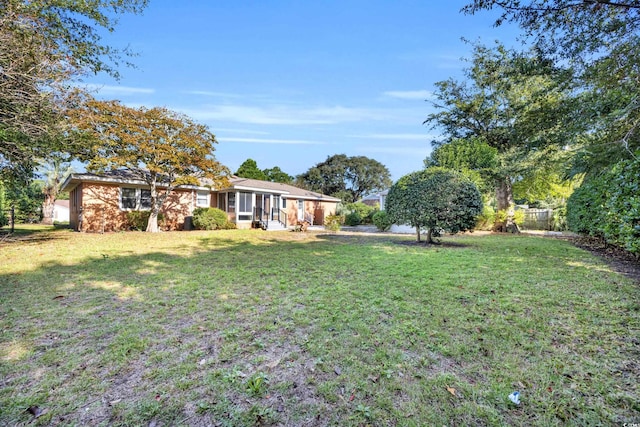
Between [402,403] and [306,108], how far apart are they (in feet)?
51.7

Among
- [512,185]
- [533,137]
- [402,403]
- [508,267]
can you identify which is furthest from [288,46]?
[512,185]

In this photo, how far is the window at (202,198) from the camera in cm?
1864

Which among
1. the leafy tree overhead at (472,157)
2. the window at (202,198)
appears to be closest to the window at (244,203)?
the window at (202,198)

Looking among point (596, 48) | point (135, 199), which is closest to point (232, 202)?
point (135, 199)

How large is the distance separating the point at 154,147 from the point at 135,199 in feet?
13.5

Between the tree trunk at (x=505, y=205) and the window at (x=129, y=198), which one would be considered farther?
the tree trunk at (x=505, y=205)

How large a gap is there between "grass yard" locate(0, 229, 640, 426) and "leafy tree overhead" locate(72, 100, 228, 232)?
8.99 metres

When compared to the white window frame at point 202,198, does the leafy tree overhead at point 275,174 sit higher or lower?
higher

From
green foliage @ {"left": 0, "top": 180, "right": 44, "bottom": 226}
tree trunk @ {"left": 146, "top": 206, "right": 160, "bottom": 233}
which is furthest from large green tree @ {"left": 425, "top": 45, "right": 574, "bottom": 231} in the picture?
green foliage @ {"left": 0, "top": 180, "right": 44, "bottom": 226}

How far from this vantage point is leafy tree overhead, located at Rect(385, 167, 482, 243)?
32.6ft

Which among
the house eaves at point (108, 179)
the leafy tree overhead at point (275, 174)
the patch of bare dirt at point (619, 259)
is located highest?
the leafy tree overhead at point (275, 174)

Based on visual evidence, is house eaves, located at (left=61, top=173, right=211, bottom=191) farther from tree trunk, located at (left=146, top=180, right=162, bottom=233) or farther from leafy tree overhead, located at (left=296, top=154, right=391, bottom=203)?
leafy tree overhead, located at (left=296, top=154, right=391, bottom=203)

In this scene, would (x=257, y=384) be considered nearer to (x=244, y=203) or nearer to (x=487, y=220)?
(x=244, y=203)

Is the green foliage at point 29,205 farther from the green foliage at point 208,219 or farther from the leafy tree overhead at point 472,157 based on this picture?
the leafy tree overhead at point 472,157
